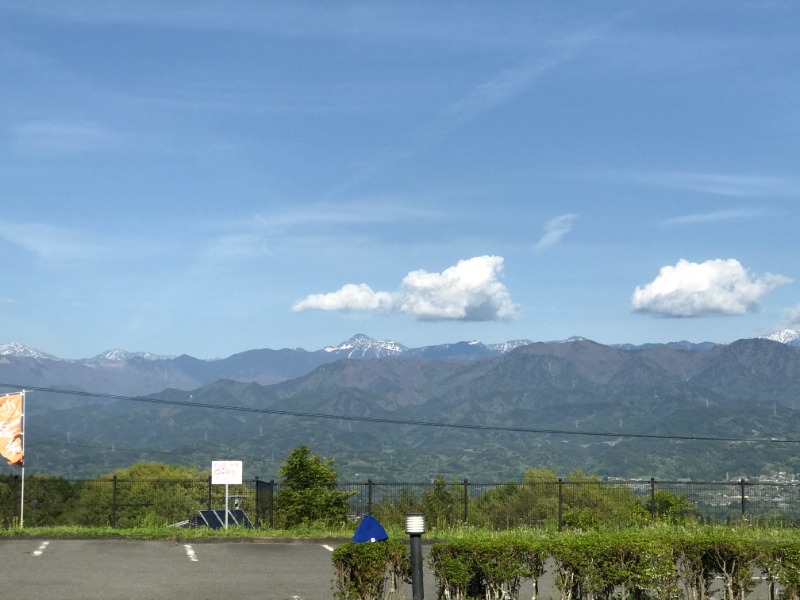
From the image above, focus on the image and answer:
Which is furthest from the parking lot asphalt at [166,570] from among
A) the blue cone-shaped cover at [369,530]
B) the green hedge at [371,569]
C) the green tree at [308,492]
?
the green tree at [308,492]

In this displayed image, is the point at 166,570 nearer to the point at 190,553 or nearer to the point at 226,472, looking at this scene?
the point at 190,553

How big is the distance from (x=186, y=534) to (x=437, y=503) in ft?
145

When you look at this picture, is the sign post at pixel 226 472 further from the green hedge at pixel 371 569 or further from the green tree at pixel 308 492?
the green tree at pixel 308 492

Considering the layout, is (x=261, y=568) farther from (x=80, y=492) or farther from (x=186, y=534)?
(x=80, y=492)

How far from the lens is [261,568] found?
72.0 ft

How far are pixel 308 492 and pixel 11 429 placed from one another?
91.3ft

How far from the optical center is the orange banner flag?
1264 inches

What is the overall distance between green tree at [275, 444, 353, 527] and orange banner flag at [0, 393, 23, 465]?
21629 mm

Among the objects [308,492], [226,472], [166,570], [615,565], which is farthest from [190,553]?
[308,492]

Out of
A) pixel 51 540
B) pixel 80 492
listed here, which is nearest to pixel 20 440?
pixel 51 540

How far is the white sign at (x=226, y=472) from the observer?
32.2m

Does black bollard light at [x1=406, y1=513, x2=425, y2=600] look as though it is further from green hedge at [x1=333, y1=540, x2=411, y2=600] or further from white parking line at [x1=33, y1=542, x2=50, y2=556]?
white parking line at [x1=33, y1=542, x2=50, y2=556]

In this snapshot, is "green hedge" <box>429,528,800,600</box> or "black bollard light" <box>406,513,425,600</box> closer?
"black bollard light" <box>406,513,425,600</box>

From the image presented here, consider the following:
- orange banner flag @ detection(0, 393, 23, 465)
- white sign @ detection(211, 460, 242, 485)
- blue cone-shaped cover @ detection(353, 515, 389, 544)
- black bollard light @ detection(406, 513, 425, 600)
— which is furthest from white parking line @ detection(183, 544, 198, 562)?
black bollard light @ detection(406, 513, 425, 600)
